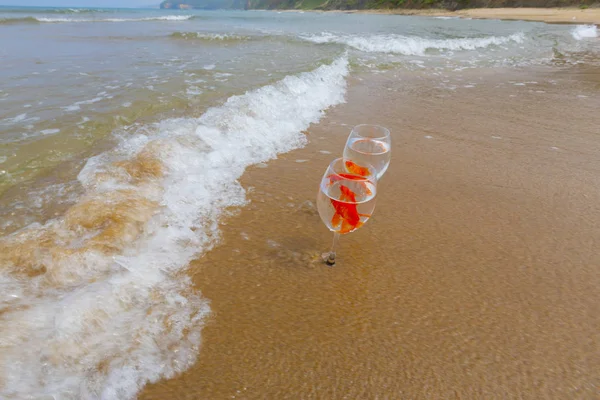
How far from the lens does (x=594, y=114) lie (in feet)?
17.1

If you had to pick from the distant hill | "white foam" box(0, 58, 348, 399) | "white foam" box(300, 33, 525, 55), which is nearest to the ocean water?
"white foam" box(0, 58, 348, 399)

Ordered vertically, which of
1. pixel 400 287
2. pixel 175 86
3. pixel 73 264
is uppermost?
pixel 175 86

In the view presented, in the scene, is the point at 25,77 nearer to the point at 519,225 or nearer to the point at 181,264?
the point at 181,264

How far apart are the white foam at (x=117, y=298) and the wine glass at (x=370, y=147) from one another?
100 centimetres

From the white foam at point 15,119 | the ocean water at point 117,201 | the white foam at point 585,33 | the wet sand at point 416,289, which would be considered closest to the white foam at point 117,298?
the ocean water at point 117,201

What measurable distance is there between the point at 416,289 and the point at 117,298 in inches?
61.5

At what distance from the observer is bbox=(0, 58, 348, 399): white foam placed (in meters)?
1.36

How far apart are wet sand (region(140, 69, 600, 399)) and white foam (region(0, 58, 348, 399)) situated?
0.12 m

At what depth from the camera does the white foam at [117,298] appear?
136cm

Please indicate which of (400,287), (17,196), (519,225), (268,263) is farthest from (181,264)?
(519,225)

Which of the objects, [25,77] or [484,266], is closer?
[484,266]

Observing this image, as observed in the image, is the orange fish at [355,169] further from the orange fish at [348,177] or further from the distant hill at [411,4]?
the distant hill at [411,4]

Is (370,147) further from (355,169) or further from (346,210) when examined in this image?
(346,210)

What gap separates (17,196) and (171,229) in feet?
4.61
